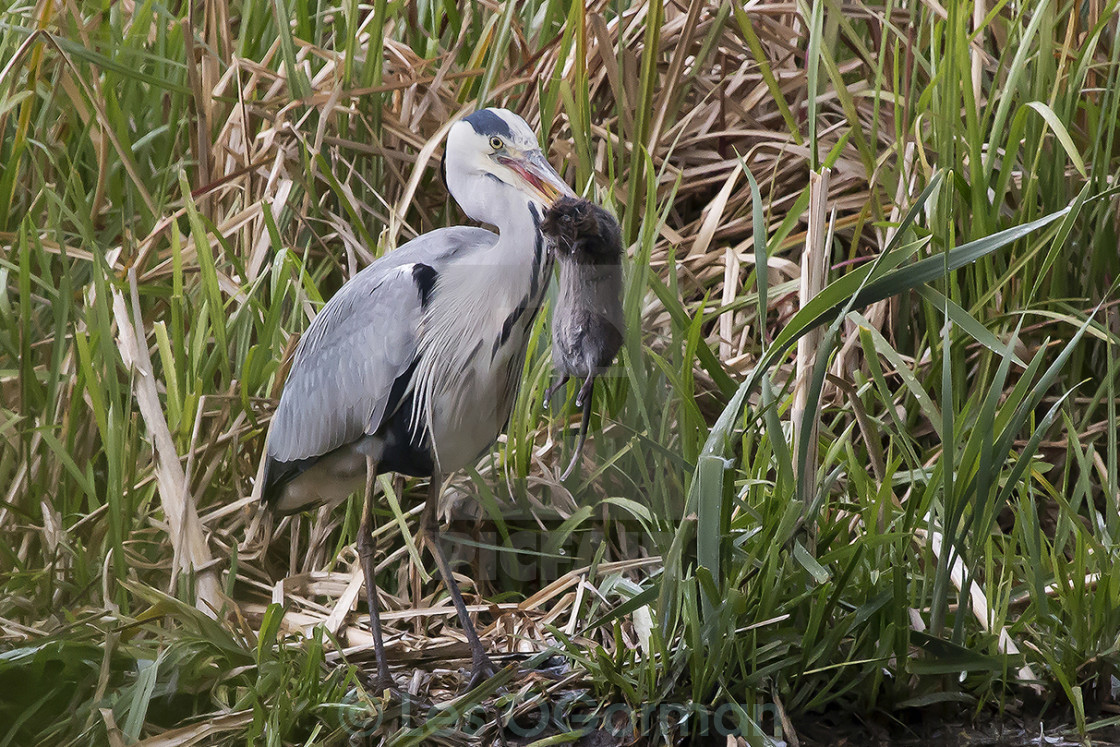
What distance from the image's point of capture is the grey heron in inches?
73.2

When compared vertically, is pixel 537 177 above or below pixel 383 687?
above

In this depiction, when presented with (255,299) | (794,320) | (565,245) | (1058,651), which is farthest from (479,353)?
(1058,651)

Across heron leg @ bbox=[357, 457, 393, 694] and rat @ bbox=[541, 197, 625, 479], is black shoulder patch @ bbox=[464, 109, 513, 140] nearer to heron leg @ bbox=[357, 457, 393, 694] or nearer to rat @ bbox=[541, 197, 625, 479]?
rat @ bbox=[541, 197, 625, 479]

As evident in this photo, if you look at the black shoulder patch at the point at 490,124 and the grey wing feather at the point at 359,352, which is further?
the grey wing feather at the point at 359,352

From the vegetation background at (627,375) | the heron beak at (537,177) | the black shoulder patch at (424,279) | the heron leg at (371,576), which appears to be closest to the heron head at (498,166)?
the heron beak at (537,177)

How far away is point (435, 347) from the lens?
1976mm

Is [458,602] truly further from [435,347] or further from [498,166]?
[498,166]

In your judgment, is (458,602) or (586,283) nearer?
(586,283)

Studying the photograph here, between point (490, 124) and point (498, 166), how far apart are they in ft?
0.22

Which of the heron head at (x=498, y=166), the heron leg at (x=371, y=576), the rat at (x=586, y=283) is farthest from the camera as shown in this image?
the heron leg at (x=371, y=576)

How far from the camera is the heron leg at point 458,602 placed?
1977 mm

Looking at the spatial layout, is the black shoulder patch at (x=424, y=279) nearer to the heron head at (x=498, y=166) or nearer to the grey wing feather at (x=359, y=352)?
the grey wing feather at (x=359, y=352)

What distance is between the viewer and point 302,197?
2.87 meters

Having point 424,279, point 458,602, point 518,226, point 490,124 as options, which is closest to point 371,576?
point 458,602
